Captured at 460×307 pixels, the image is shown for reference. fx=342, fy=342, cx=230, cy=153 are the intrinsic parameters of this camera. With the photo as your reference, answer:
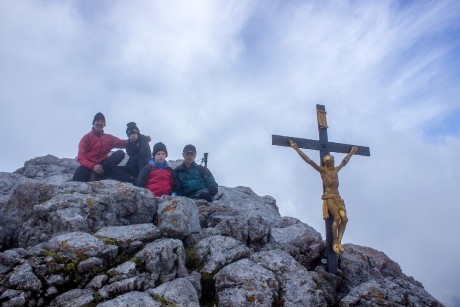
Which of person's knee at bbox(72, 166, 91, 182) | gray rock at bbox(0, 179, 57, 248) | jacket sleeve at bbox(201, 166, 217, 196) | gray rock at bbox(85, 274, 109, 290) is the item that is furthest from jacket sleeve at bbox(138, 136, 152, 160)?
gray rock at bbox(85, 274, 109, 290)

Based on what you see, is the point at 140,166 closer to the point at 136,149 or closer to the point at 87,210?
the point at 136,149

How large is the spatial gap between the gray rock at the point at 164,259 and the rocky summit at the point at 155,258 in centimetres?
2

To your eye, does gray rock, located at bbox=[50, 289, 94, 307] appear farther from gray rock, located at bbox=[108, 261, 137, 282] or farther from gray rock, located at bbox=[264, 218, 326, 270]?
gray rock, located at bbox=[264, 218, 326, 270]

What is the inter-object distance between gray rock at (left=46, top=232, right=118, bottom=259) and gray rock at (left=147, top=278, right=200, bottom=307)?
51.9 inches

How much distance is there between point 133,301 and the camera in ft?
19.4

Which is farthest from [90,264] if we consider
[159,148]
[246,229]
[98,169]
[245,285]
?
[98,169]

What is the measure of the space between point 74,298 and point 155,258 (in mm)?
1668

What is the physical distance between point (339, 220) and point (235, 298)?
15.8 ft

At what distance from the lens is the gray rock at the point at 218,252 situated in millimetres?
7918

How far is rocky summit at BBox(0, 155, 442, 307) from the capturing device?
6207mm

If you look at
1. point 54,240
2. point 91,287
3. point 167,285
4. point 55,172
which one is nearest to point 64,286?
point 91,287

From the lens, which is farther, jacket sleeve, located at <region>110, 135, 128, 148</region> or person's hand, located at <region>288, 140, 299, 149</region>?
jacket sleeve, located at <region>110, 135, 128, 148</region>

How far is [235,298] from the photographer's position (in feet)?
22.5

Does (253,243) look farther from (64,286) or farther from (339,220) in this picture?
(64,286)
